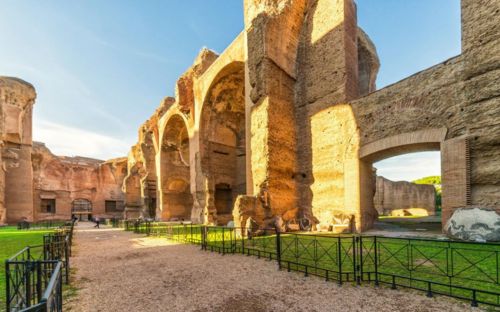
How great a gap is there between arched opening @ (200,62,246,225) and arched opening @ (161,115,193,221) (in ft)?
21.3

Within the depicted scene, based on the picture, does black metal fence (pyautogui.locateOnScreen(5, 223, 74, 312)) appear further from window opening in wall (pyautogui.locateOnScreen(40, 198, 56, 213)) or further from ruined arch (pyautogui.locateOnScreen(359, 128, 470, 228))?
window opening in wall (pyautogui.locateOnScreen(40, 198, 56, 213))

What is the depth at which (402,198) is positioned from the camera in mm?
25156

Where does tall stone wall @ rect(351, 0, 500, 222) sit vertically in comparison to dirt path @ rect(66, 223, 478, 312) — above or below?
above

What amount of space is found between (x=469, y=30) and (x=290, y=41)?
7.74 metres

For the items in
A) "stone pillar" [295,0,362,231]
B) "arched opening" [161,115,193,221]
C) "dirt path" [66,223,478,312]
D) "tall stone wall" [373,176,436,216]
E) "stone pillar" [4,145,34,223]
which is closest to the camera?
"dirt path" [66,223,478,312]

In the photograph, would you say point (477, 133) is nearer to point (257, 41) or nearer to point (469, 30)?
point (469, 30)

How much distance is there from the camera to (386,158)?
428 inches

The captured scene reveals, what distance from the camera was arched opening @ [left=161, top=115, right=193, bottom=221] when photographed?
2481cm

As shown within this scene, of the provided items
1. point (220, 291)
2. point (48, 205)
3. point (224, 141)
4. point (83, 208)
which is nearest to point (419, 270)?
point (220, 291)

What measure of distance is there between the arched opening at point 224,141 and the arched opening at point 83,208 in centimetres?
2648

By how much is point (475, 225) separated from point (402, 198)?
67.4 feet

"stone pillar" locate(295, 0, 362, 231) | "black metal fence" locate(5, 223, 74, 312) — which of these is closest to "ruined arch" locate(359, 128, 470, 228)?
"stone pillar" locate(295, 0, 362, 231)

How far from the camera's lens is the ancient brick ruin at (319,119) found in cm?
770

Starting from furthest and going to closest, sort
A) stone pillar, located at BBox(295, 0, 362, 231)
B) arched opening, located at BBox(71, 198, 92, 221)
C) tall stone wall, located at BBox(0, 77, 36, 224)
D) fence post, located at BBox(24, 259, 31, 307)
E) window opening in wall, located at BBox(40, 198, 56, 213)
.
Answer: arched opening, located at BBox(71, 198, 92, 221) < window opening in wall, located at BBox(40, 198, 56, 213) < tall stone wall, located at BBox(0, 77, 36, 224) < stone pillar, located at BBox(295, 0, 362, 231) < fence post, located at BBox(24, 259, 31, 307)
